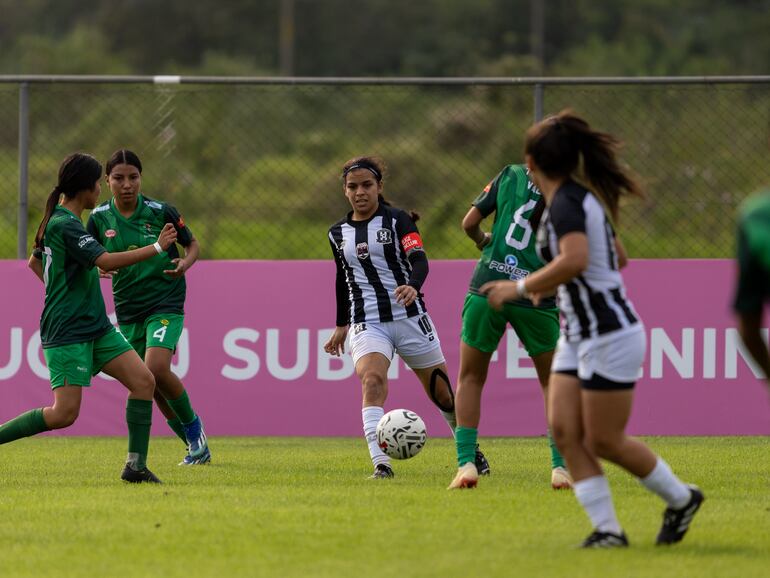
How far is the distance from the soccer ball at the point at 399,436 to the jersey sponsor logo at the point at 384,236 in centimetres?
111

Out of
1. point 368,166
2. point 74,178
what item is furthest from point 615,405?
point 74,178

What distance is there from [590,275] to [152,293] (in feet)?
15.2

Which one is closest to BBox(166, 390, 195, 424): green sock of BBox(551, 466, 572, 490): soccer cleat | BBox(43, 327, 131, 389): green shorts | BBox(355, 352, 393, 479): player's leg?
BBox(43, 327, 131, 389): green shorts

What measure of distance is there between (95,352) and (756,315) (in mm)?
4628

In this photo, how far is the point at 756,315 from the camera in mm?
5082

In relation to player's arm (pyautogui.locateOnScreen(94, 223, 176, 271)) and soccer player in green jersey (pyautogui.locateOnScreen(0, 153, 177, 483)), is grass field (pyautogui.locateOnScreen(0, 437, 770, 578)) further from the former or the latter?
player's arm (pyautogui.locateOnScreen(94, 223, 176, 271))

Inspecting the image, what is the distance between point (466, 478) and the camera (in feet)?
27.0

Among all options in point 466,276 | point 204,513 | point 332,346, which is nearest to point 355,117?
point 466,276

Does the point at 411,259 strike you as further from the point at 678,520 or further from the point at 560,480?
the point at 678,520

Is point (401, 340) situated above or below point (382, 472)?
above

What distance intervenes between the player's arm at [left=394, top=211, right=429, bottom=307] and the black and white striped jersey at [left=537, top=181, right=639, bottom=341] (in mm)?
2569

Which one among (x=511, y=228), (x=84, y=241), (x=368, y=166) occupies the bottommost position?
(x=84, y=241)

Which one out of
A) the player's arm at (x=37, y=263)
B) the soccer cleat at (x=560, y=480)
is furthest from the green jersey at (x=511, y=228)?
the player's arm at (x=37, y=263)

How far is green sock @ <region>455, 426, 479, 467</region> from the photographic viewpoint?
837cm
